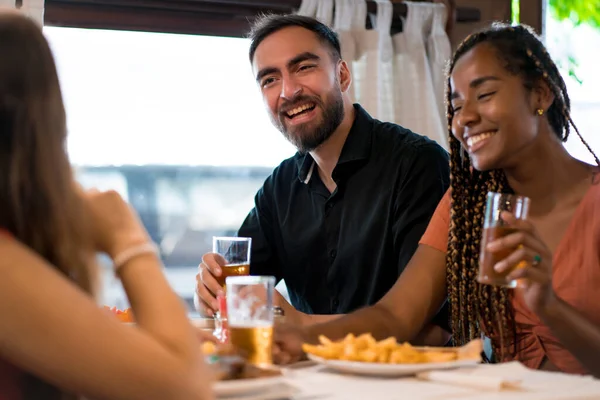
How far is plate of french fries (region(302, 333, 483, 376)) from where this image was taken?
53.1 inches

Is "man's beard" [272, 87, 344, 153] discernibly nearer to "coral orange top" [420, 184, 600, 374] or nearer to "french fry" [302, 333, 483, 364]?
"coral orange top" [420, 184, 600, 374]

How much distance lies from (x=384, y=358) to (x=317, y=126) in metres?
1.37

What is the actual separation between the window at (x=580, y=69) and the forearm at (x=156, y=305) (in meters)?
3.27

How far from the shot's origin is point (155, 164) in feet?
11.3

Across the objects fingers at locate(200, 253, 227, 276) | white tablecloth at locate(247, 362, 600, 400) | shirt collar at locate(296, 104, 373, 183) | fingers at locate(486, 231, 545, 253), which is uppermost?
shirt collar at locate(296, 104, 373, 183)

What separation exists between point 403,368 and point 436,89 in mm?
2530

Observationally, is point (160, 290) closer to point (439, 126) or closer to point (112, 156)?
point (112, 156)

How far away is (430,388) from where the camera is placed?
1.28 m

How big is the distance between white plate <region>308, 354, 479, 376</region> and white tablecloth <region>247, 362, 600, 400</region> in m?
0.01

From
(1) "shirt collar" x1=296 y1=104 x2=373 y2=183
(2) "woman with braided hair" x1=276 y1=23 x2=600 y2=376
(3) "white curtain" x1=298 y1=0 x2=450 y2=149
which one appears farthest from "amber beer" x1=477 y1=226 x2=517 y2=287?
(3) "white curtain" x1=298 y1=0 x2=450 y2=149

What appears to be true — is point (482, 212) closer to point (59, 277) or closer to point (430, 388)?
point (430, 388)

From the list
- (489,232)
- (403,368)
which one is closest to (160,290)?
(403,368)

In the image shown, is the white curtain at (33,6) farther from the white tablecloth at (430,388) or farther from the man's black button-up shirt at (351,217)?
the white tablecloth at (430,388)

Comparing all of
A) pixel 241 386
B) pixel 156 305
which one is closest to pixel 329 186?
pixel 241 386
